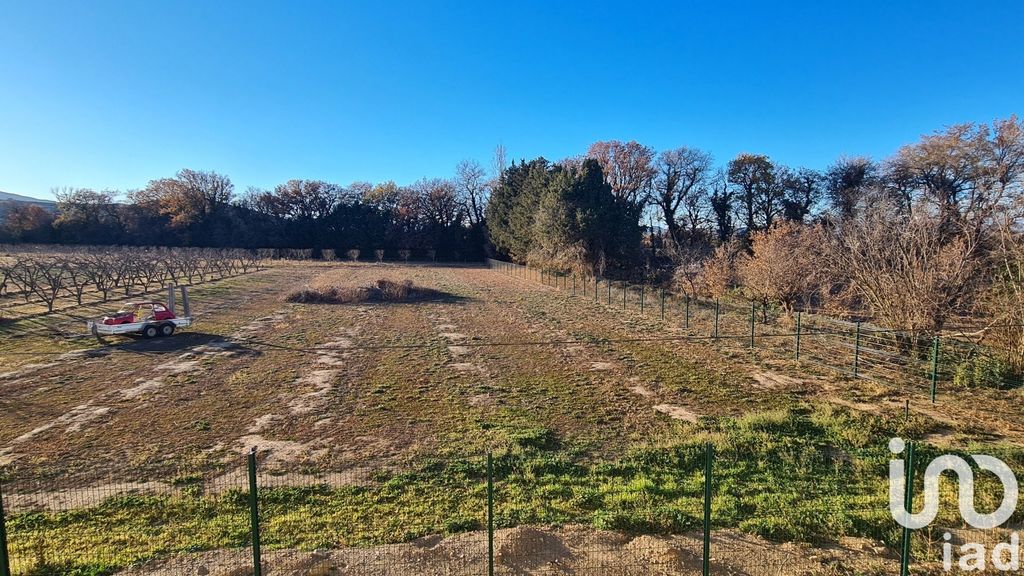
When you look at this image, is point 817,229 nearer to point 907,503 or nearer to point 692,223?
point 907,503

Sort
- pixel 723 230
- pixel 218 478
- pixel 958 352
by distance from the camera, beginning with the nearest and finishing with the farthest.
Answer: pixel 218 478
pixel 958 352
pixel 723 230

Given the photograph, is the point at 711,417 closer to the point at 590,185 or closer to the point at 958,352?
the point at 958,352

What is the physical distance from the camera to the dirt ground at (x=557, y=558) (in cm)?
415

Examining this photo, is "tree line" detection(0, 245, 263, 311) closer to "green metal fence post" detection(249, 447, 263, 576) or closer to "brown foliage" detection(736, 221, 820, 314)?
"green metal fence post" detection(249, 447, 263, 576)

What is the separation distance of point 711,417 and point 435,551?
5845 millimetres

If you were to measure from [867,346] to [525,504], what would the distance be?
39.7 feet

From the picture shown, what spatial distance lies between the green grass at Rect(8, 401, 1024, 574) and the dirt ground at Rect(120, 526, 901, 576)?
188 millimetres

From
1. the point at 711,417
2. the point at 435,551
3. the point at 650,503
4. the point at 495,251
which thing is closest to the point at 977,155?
the point at 711,417

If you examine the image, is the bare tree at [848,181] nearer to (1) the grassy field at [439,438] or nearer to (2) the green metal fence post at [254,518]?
(1) the grassy field at [439,438]

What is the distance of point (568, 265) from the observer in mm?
33312

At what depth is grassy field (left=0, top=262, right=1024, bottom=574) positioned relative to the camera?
16.2ft

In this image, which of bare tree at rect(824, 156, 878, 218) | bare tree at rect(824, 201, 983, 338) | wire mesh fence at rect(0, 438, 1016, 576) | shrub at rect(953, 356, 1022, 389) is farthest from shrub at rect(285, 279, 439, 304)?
bare tree at rect(824, 156, 878, 218)

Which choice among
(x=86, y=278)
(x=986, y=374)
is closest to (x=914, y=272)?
(x=986, y=374)

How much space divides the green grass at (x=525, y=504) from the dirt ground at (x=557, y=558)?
0.19 m
